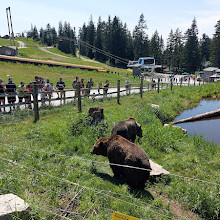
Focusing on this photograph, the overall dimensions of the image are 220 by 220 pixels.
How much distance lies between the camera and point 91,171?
5387 millimetres

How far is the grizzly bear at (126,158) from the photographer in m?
4.86

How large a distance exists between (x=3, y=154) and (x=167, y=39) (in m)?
95.4

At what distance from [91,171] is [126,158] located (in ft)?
3.40

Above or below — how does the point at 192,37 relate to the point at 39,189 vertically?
above

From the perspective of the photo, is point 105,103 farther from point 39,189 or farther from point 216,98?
point 216,98

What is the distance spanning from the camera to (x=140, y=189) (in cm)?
496

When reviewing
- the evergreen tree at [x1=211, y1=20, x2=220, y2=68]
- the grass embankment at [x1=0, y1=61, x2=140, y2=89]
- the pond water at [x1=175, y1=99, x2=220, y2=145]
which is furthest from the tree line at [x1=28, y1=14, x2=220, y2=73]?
the pond water at [x1=175, y1=99, x2=220, y2=145]

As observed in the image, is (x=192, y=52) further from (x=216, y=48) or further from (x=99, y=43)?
(x=99, y=43)

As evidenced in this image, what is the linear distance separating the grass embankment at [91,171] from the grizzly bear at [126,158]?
0.24m

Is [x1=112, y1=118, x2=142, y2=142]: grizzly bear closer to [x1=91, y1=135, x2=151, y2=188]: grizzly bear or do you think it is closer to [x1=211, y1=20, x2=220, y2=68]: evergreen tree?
[x1=91, y1=135, x2=151, y2=188]: grizzly bear

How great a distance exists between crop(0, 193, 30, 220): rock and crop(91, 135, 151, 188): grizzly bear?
2363 mm

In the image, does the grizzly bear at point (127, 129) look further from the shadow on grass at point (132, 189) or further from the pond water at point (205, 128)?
the pond water at point (205, 128)

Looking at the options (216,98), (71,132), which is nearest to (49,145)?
(71,132)

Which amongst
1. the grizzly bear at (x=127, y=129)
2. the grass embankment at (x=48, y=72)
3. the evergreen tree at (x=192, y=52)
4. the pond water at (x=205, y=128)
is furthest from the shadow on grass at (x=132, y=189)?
the evergreen tree at (x=192, y=52)
